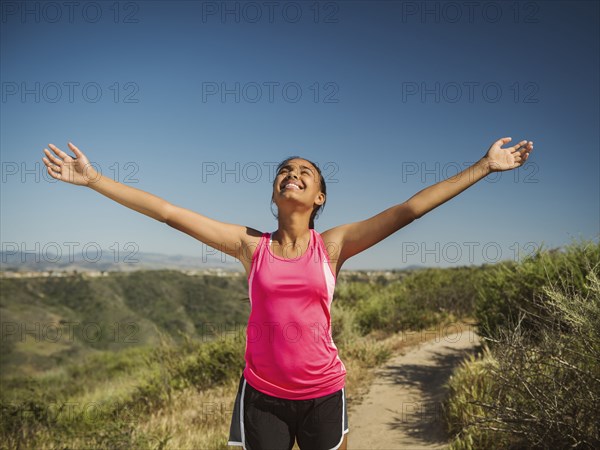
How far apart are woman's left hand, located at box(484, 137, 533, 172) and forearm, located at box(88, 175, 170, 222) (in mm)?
1717

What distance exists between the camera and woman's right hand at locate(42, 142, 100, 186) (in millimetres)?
2637

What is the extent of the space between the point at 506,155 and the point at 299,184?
1093 millimetres

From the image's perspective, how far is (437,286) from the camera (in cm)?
1552

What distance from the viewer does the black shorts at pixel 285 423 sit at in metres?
2.23

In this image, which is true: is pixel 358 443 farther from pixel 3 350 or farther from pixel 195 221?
pixel 3 350

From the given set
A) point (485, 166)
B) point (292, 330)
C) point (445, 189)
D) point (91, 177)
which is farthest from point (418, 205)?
point (91, 177)

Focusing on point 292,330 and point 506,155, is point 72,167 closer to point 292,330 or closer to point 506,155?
point 292,330

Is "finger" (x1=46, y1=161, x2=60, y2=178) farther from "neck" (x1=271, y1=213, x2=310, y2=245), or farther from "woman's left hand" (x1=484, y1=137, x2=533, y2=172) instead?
"woman's left hand" (x1=484, y1=137, x2=533, y2=172)

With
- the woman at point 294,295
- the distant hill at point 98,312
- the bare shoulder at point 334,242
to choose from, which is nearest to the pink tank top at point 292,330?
the woman at point 294,295

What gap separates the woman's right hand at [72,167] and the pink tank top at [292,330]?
1133 mm

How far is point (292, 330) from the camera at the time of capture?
7.29 feet

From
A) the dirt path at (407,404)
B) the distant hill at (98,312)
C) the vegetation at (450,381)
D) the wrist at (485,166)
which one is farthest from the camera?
the distant hill at (98,312)

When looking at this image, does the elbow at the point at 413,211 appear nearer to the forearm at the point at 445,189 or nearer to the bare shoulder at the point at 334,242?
the forearm at the point at 445,189

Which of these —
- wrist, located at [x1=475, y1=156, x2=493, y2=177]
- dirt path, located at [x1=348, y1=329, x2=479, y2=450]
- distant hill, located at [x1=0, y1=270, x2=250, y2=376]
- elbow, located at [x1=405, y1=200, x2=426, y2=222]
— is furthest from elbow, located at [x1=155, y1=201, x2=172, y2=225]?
distant hill, located at [x1=0, y1=270, x2=250, y2=376]
